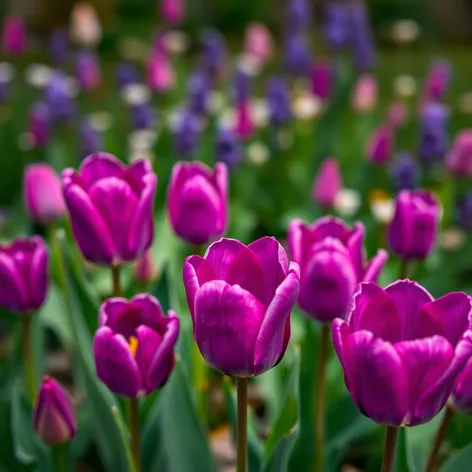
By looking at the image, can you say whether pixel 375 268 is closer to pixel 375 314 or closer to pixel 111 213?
pixel 375 314

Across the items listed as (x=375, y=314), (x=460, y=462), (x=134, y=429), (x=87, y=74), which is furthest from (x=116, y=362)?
(x=87, y=74)

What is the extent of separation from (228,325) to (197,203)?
1.30ft

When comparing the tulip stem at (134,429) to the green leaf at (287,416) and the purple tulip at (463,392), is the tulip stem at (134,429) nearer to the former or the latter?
the green leaf at (287,416)

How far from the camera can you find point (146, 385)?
841 mm

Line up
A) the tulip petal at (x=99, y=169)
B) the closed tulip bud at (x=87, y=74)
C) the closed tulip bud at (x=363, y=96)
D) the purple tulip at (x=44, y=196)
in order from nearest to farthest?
the tulip petal at (x=99, y=169) → the purple tulip at (x=44, y=196) → the closed tulip bud at (x=363, y=96) → the closed tulip bud at (x=87, y=74)

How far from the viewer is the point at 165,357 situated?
83cm

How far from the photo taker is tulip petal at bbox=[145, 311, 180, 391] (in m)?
0.81

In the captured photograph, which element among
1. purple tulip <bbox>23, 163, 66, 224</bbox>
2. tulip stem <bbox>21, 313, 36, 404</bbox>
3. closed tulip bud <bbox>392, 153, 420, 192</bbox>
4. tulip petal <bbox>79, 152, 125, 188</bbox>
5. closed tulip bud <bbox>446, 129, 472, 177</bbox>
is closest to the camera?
tulip petal <bbox>79, 152, 125, 188</bbox>

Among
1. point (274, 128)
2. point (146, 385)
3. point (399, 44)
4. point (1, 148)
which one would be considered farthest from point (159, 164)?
point (399, 44)

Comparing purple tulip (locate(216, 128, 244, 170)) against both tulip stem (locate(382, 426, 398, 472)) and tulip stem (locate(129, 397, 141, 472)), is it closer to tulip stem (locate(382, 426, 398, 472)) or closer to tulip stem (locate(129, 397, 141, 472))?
tulip stem (locate(129, 397, 141, 472))

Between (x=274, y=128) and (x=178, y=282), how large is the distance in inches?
39.1

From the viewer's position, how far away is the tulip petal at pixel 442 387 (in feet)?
2.11

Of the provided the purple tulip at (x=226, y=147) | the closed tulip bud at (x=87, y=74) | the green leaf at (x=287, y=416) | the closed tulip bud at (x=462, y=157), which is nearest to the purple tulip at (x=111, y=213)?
the green leaf at (x=287, y=416)

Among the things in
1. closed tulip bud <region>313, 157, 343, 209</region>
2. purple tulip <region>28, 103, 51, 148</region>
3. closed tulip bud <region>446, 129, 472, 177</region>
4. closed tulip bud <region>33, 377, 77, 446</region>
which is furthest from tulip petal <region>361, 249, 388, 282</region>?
purple tulip <region>28, 103, 51, 148</region>
